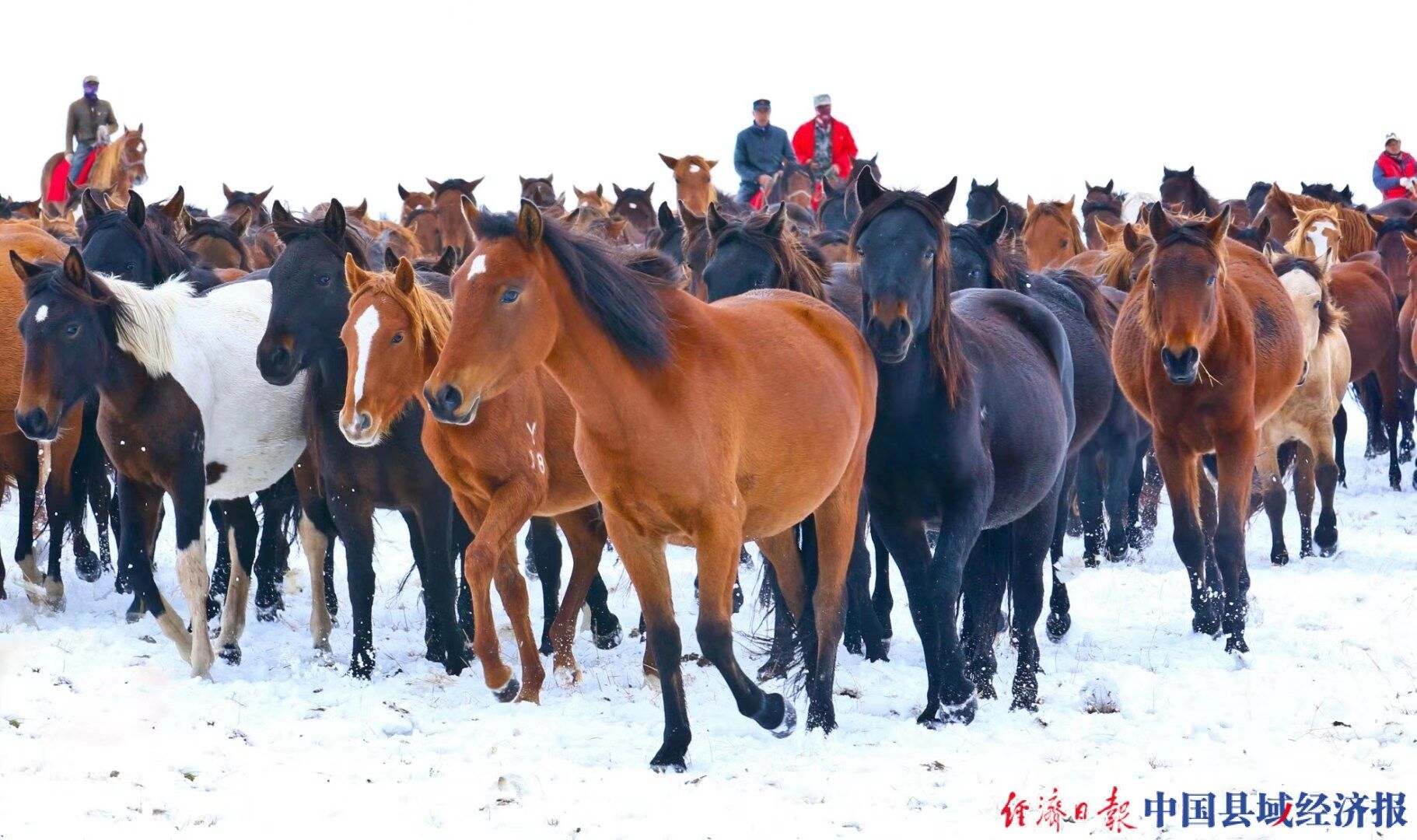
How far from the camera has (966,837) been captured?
5027mm

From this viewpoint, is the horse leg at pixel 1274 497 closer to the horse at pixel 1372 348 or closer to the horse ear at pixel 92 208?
the horse at pixel 1372 348

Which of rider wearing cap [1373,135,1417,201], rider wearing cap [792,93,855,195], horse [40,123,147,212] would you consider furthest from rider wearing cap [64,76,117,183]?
rider wearing cap [1373,135,1417,201]

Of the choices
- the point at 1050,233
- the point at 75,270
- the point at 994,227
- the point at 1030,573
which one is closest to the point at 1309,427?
the point at 994,227

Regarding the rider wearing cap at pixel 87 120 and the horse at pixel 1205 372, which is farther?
the rider wearing cap at pixel 87 120

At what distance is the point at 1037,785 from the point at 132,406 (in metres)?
4.79

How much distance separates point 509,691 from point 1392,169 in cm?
2470

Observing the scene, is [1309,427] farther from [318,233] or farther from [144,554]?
[144,554]

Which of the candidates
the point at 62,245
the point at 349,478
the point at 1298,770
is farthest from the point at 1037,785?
the point at 62,245

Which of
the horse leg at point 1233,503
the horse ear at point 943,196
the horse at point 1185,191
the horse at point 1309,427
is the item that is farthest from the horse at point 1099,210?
the horse ear at point 943,196

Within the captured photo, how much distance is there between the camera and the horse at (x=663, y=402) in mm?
5363

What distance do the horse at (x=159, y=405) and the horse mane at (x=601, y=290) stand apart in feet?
9.16

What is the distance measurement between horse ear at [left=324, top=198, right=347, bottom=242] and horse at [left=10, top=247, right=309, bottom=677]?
833 mm

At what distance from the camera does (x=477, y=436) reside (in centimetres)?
692

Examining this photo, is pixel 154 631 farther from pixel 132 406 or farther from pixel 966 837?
pixel 966 837
